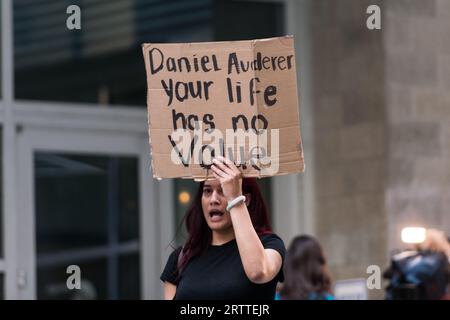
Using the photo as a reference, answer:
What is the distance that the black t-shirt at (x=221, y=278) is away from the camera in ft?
15.1

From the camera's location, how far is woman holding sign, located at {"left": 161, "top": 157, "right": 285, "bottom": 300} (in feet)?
15.0

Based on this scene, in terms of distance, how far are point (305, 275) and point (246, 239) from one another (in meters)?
3.18

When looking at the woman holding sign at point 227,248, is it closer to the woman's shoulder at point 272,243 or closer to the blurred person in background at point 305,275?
the woman's shoulder at point 272,243

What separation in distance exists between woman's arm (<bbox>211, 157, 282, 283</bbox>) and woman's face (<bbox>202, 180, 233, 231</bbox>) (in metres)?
0.09

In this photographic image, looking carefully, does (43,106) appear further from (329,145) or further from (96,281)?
(329,145)

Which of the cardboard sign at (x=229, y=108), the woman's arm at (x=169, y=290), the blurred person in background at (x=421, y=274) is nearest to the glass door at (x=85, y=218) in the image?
the blurred person in background at (x=421, y=274)

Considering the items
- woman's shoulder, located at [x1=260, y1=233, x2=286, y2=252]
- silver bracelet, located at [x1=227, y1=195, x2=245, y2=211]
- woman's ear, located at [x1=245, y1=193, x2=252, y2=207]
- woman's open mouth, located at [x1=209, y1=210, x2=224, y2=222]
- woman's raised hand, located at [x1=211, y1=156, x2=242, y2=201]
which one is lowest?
woman's shoulder, located at [x1=260, y1=233, x2=286, y2=252]

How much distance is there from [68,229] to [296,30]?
2753mm

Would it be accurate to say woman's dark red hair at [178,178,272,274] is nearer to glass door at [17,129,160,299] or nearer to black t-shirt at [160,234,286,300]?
black t-shirt at [160,234,286,300]

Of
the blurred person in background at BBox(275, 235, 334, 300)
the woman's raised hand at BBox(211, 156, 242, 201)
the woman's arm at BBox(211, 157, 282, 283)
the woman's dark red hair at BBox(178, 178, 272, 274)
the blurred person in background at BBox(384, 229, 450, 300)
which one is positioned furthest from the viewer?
the blurred person in background at BBox(275, 235, 334, 300)

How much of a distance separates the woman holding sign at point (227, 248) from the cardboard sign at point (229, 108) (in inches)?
6.2

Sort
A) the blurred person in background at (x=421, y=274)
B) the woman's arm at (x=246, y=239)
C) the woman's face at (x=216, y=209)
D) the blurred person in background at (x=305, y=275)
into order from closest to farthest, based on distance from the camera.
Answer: the woman's arm at (x=246, y=239)
the woman's face at (x=216, y=209)
the blurred person in background at (x=421, y=274)
the blurred person in background at (x=305, y=275)

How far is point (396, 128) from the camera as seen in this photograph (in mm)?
9656

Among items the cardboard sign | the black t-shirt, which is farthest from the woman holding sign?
the cardboard sign
